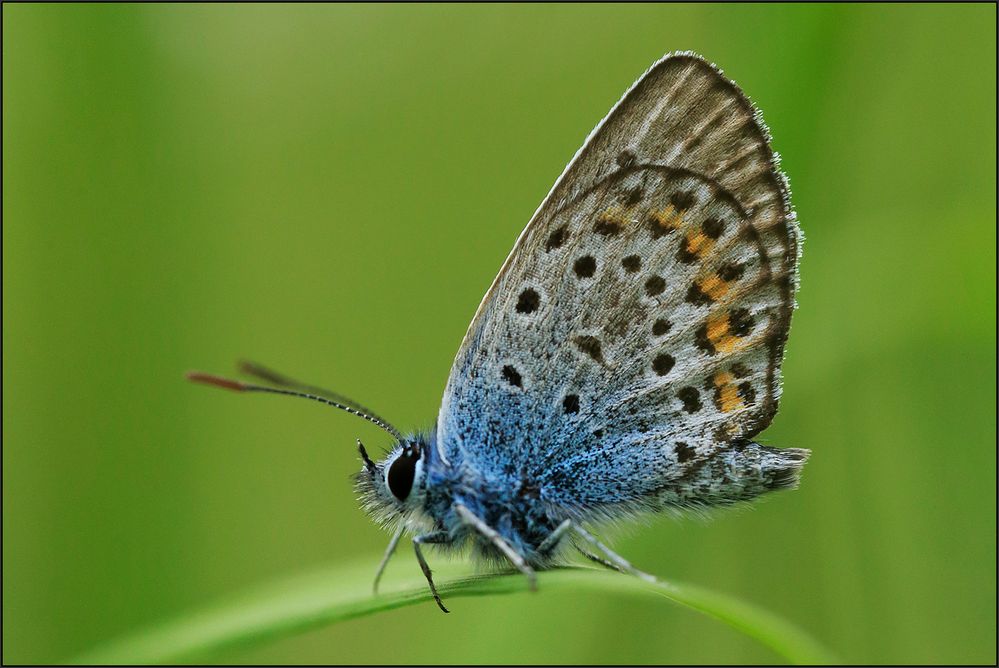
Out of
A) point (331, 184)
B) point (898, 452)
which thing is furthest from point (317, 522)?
point (898, 452)

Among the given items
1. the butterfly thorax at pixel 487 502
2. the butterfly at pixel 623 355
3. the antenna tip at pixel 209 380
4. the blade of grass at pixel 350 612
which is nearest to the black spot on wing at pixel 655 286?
the butterfly at pixel 623 355

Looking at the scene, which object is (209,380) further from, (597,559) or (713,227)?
(713,227)

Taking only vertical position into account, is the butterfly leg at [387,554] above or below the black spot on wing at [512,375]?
below

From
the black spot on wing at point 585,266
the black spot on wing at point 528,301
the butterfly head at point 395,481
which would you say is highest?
the black spot on wing at point 585,266

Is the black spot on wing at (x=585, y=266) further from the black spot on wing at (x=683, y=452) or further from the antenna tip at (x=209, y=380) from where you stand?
the antenna tip at (x=209, y=380)

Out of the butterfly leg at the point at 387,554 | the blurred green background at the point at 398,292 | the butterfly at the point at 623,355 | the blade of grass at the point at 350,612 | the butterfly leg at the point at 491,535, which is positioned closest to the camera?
the blade of grass at the point at 350,612

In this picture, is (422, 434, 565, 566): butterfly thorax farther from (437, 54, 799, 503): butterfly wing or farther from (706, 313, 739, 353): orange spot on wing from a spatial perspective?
(706, 313, 739, 353): orange spot on wing

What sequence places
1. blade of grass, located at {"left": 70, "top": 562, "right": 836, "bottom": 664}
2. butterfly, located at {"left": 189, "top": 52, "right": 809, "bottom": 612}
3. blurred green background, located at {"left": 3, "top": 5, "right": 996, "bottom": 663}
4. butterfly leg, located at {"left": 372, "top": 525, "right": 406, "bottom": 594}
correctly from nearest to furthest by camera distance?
1. blade of grass, located at {"left": 70, "top": 562, "right": 836, "bottom": 664}
2. butterfly leg, located at {"left": 372, "top": 525, "right": 406, "bottom": 594}
3. butterfly, located at {"left": 189, "top": 52, "right": 809, "bottom": 612}
4. blurred green background, located at {"left": 3, "top": 5, "right": 996, "bottom": 663}

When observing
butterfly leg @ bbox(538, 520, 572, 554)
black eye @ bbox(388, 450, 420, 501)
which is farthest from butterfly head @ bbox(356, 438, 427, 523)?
butterfly leg @ bbox(538, 520, 572, 554)
